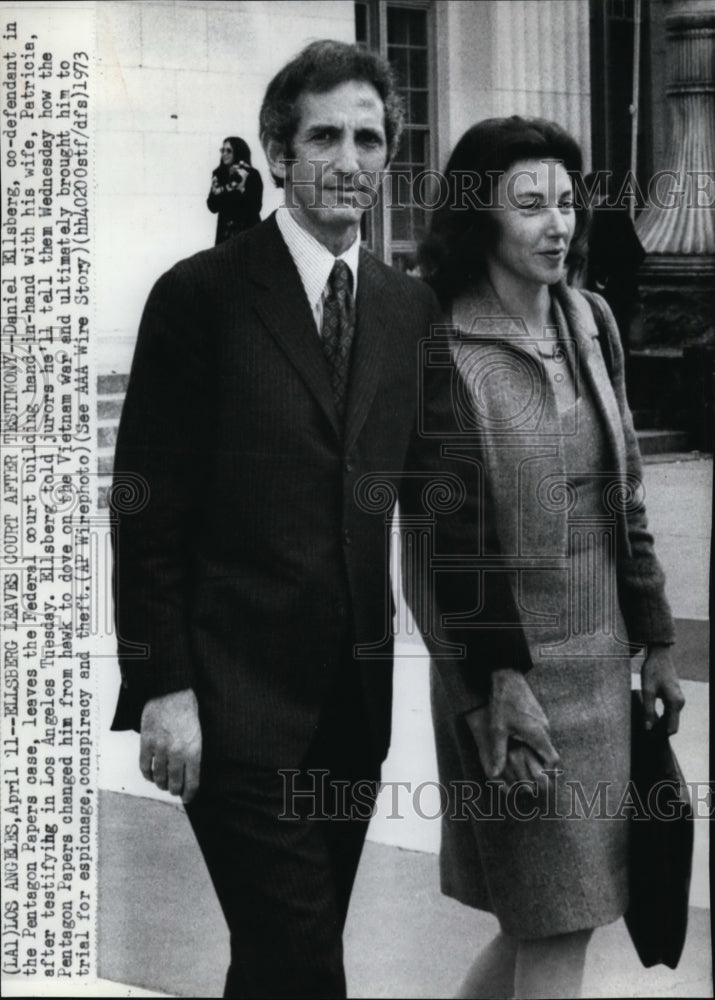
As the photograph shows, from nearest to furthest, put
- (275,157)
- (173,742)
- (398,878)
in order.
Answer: (173,742), (275,157), (398,878)

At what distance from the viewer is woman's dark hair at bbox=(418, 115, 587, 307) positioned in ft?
11.7

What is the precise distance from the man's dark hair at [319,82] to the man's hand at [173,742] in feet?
3.65

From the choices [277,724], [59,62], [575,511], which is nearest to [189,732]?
[277,724]

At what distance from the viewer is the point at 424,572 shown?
357cm

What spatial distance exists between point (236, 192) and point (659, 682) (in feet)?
4.76

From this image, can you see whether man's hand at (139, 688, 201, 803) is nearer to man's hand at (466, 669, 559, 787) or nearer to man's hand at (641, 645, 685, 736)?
man's hand at (466, 669, 559, 787)

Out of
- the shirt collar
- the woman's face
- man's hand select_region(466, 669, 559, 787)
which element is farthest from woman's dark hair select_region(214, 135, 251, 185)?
man's hand select_region(466, 669, 559, 787)

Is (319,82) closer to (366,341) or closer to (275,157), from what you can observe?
(275,157)

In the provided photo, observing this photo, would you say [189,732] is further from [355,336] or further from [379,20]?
[379,20]

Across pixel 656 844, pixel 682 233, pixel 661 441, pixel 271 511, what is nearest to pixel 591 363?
pixel 661 441

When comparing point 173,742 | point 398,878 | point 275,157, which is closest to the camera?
point 173,742

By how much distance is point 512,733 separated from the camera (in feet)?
11.8

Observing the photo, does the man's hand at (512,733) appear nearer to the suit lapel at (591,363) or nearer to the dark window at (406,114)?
the suit lapel at (591,363)

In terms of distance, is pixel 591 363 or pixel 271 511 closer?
pixel 271 511
